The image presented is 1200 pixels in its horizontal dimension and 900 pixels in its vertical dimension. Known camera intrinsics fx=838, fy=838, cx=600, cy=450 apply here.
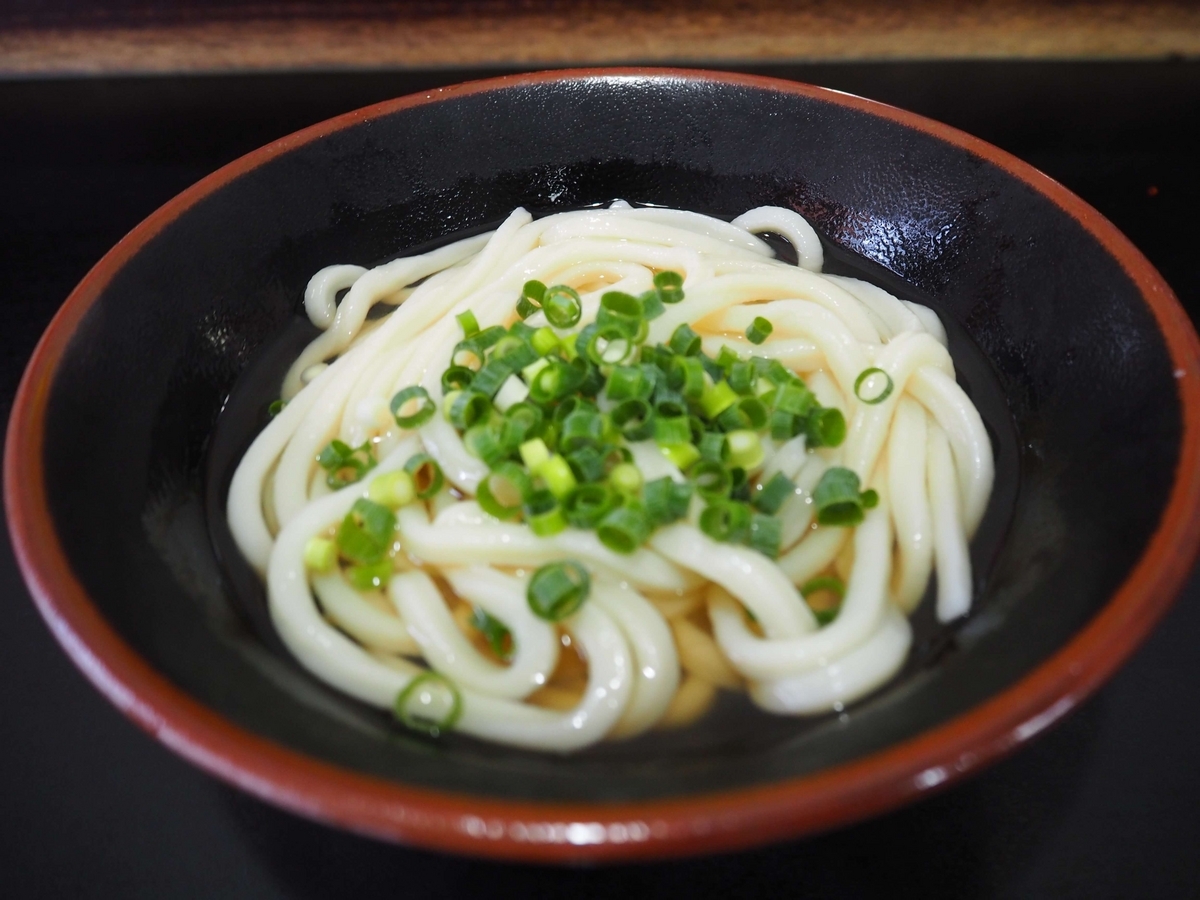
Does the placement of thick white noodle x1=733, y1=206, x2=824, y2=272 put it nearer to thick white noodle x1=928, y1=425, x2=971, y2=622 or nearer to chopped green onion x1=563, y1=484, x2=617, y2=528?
thick white noodle x1=928, y1=425, x2=971, y2=622

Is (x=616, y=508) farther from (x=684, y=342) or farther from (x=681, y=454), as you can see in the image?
(x=684, y=342)

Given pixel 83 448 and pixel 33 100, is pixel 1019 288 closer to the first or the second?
pixel 83 448

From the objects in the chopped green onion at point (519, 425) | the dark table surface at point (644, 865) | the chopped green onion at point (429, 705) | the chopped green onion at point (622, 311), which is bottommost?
the dark table surface at point (644, 865)

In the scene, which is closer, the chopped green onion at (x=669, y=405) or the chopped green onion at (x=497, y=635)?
the chopped green onion at (x=497, y=635)

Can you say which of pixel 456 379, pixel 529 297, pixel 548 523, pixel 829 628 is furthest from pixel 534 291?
pixel 829 628

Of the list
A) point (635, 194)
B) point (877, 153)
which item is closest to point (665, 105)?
point (635, 194)

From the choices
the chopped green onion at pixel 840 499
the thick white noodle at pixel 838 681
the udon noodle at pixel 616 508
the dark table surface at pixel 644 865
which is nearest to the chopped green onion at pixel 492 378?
the udon noodle at pixel 616 508

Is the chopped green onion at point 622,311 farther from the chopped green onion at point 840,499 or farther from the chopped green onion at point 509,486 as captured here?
the chopped green onion at point 840,499
